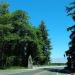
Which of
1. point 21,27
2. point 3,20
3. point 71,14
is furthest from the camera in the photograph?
point 21,27

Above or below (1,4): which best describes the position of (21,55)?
below

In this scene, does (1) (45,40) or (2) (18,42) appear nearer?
(2) (18,42)

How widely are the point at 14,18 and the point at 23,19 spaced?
9.07 feet

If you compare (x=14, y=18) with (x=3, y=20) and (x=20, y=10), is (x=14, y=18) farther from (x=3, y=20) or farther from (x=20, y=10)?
(x=3, y=20)

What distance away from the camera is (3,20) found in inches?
2899

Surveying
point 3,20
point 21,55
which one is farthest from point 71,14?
point 21,55

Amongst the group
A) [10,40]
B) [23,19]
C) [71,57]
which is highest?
[23,19]

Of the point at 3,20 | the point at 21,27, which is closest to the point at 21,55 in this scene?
the point at 21,27

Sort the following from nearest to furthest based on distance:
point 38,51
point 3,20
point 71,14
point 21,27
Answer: point 71,14 → point 3,20 → point 21,27 → point 38,51

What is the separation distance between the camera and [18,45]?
86188 mm

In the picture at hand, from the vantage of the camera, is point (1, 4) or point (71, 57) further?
point (1, 4)

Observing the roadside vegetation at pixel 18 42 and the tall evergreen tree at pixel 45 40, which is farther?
the tall evergreen tree at pixel 45 40

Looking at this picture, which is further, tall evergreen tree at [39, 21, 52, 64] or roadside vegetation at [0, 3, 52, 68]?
tall evergreen tree at [39, 21, 52, 64]

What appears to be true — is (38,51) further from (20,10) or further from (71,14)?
(71,14)
